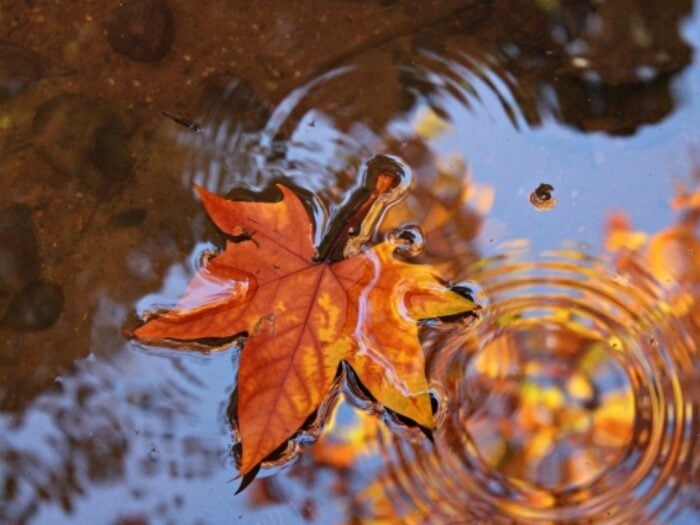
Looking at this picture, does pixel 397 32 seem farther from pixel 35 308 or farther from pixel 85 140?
pixel 35 308

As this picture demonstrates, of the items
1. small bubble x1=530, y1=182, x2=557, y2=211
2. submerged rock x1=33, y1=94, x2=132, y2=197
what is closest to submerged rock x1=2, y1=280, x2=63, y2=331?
submerged rock x1=33, y1=94, x2=132, y2=197

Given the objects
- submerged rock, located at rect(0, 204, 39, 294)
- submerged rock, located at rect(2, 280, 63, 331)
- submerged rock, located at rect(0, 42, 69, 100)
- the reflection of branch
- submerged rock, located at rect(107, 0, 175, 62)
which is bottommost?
submerged rock, located at rect(2, 280, 63, 331)

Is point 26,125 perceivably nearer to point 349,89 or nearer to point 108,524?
point 349,89

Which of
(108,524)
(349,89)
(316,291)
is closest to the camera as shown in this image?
(316,291)

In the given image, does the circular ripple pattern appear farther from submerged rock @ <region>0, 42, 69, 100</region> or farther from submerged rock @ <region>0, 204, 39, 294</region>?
submerged rock @ <region>0, 42, 69, 100</region>

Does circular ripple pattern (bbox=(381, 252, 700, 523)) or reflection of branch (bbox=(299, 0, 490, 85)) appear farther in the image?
reflection of branch (bbox=(299, 0, 490, 85))

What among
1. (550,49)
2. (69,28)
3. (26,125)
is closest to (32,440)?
(26,125)

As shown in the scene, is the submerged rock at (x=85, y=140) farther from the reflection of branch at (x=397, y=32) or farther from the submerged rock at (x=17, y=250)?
the reflection of branch at (x=397, y=32)

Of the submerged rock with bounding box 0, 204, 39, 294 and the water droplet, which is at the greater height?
the water droplet
